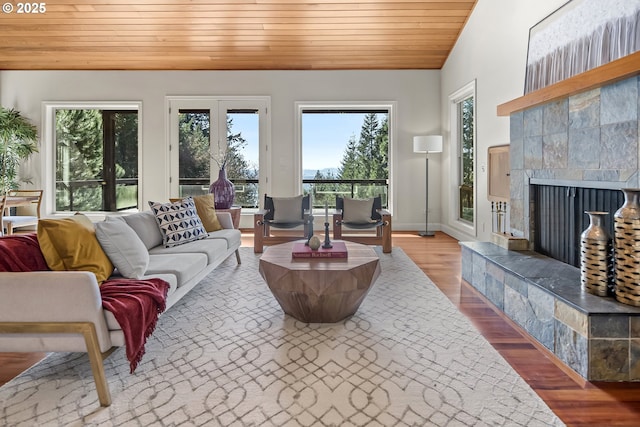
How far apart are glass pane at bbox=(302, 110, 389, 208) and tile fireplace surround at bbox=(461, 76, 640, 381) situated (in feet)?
12.2

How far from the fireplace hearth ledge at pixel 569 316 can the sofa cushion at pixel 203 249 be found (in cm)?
228

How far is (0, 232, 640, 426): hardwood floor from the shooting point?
1806 mm

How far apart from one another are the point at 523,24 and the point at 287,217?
3.48 meters

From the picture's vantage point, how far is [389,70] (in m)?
7.20

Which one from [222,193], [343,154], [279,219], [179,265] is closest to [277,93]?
[343,154]

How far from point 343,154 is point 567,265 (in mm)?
4982

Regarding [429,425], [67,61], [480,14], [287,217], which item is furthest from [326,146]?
[429,425]

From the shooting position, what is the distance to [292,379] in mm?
2109

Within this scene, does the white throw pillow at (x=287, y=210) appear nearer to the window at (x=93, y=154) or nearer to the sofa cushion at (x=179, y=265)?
the sofa cushion at (x=179, y=265)

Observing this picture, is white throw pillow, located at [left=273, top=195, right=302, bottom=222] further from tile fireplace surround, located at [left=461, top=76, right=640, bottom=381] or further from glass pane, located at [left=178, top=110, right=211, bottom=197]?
tile fireplace surround, located at [left=461, top=76, right=640, bottom=381]

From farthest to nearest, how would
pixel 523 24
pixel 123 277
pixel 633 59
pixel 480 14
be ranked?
pixel 480 14 < pixel 523 24 < pixel 123 277 < pixel 633 59

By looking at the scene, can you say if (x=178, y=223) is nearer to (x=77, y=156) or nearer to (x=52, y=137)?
(x=77, y=156)

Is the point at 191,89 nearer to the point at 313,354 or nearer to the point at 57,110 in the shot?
the point at 57,110

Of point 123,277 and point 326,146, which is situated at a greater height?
point 326,146
